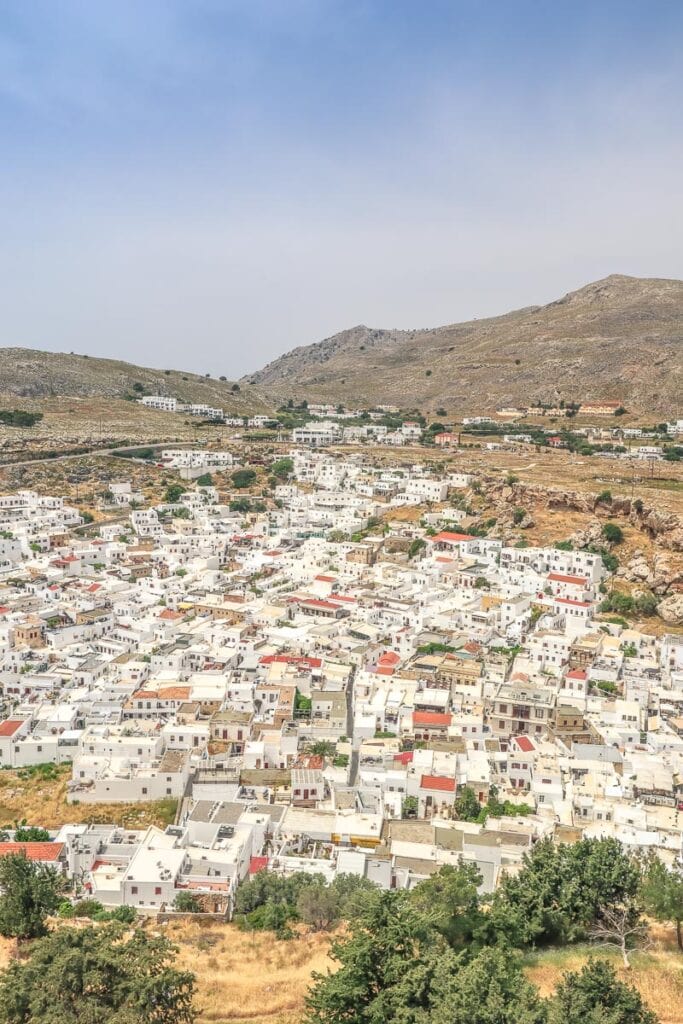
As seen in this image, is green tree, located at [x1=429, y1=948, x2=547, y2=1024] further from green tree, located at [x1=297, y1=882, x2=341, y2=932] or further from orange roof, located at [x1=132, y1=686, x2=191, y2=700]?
orange roof, located at [x1=132, y1=686, x2=191, y2=700]

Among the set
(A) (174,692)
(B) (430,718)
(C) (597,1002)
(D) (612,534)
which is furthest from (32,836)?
(D) (612,534)

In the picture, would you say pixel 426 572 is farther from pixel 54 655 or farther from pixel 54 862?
pixel 54 862

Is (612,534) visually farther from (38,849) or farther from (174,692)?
(38,849)

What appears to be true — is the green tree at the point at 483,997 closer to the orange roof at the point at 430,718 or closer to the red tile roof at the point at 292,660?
the orange roof at the point at 430,718

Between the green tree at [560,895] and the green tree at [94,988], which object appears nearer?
the green tree at [94,988]

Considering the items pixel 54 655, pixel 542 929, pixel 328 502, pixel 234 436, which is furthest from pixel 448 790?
pixel 234 436

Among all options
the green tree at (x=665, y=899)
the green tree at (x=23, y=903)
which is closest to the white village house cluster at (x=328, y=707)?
the green tree at (x=23, y=903)
